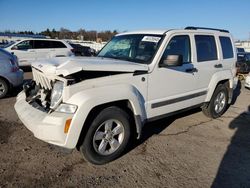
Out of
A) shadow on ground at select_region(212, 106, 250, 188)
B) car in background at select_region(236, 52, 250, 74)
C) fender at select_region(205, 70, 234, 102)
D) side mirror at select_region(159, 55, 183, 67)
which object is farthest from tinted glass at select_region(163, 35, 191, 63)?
car in background at select_region(236, 52, 250, 74)

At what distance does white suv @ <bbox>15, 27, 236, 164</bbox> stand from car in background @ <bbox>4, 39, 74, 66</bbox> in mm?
8077

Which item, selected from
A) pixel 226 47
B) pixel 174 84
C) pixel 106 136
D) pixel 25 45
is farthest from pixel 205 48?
pixel 25 45

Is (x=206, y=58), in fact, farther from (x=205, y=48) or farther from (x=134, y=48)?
(x=134, y=48)

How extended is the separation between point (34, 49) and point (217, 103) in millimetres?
10037

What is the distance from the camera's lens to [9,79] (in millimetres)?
6352

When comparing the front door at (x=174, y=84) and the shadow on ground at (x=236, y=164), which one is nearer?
the shadow on ground at (x=236, y=164)

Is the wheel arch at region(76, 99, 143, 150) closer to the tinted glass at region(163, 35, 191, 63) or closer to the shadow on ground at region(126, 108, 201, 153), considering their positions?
the shadow on ground at region(126, 108, 201, 153)

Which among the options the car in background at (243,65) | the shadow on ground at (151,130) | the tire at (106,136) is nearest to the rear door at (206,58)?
the shadow on ground at (151,130)

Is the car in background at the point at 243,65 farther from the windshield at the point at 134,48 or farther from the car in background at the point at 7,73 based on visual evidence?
the car in background at the point at 7,73

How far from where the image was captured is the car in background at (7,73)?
20.6 feet

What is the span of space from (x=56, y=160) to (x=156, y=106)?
6.00 feet

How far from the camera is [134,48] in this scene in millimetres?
4191

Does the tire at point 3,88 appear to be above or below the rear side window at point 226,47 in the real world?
below

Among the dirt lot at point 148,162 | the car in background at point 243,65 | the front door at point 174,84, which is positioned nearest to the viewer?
the dirt lot at point 148,162
